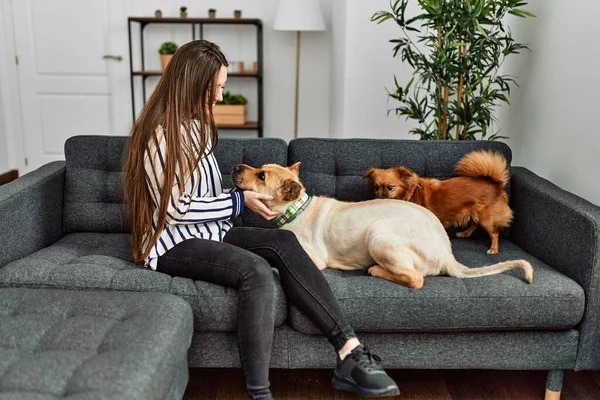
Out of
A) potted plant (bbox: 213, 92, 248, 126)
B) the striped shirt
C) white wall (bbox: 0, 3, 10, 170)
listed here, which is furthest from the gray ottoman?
white wall (bbox: 0, 3, 10, 170)

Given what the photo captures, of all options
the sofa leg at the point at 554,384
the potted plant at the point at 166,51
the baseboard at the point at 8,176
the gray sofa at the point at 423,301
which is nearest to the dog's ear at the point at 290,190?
the gray sofa at the point at 423,301

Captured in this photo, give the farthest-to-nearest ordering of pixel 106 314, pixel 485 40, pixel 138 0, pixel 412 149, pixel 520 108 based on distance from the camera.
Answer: pixel 138 0, pixel 520 108, pixel 485 40, pixel 412 149, pixel 106 314

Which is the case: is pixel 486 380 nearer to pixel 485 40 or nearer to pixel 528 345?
pixel 528 345

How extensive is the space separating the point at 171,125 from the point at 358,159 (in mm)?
910

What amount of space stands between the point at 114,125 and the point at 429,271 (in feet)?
13.0

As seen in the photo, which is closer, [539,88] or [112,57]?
[539,88]

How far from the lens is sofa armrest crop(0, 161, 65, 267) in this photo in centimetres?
226

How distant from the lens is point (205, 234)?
2.18m

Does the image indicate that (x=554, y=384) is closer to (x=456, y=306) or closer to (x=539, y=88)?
(x=456, y=306)

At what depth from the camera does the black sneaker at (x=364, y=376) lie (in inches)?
72.9

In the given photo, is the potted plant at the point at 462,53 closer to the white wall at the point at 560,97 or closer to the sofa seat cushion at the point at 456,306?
the white wall at the point at 560,97

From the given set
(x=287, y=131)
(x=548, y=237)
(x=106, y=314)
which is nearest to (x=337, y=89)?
(x=287, y=131)

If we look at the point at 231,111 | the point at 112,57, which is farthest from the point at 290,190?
the point at 112,57

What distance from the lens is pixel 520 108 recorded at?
344 centimetres
